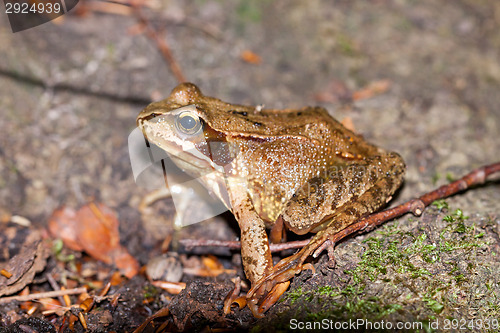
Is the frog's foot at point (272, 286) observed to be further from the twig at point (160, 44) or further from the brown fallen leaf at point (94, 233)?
the twig at point (160, 44)

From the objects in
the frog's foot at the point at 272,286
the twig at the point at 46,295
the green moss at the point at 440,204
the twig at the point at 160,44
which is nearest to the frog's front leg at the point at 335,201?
the frog's foot at the point at 272,286

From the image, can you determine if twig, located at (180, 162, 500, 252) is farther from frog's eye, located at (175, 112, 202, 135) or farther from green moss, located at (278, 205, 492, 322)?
frog's eye, located at (175, 112, 202, 135)

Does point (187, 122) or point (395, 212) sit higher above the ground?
point (187, 122)

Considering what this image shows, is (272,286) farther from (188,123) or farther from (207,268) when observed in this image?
(188,123)

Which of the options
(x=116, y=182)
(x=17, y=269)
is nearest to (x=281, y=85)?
(x=116, y=182)

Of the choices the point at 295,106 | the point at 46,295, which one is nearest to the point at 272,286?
the point at 46,295

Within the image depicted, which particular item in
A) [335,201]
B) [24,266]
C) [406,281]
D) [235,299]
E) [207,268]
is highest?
[335,201]
